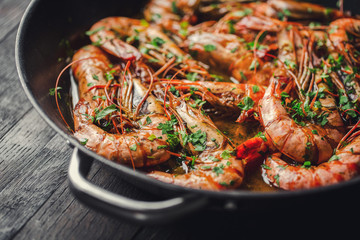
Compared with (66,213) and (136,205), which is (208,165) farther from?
(66,213)

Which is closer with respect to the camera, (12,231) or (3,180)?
(12,231)

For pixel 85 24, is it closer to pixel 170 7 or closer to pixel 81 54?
pixel 81 54

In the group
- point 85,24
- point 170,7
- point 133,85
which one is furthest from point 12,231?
point 170,7

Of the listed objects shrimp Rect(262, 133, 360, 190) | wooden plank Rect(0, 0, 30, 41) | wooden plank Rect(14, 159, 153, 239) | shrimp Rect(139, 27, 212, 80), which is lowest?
shrimp Rect(262, 133, 360, 190)

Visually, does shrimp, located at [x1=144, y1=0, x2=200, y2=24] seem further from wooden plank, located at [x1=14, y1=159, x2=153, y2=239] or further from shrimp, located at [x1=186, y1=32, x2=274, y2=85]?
wooden plank, located at [x1=14, y1=159, x2=153, y2=239]

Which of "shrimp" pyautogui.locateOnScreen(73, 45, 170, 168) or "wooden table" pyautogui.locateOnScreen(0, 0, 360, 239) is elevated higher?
"shrimp" pyautogui.locateOnScreen(73, 45, 170, 168)

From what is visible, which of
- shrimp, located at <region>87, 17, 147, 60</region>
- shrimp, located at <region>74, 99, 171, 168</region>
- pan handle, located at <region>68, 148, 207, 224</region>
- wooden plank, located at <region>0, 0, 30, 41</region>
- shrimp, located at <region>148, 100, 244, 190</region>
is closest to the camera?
pan handle, located at <region>68, 148, 207, 224</region>

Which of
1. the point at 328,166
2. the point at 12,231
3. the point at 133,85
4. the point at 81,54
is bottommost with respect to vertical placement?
the point at 328,166

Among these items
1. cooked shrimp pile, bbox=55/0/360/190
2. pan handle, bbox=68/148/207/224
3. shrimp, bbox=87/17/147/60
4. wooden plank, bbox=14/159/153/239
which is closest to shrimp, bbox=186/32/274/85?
cooked shrimp pile, bbox=55/0/360/190
